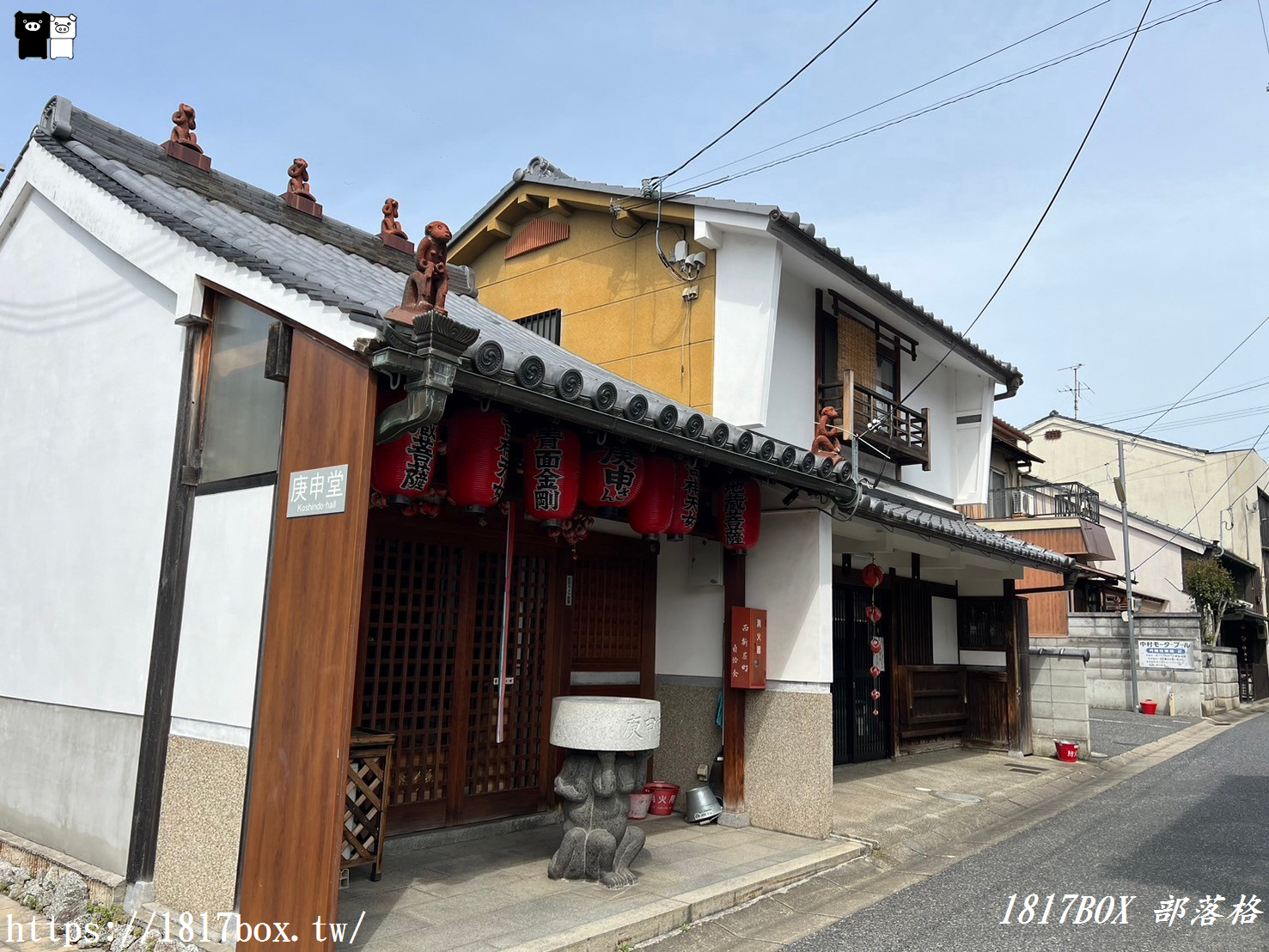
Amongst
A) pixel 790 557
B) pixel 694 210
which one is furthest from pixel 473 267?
pixel 790 557

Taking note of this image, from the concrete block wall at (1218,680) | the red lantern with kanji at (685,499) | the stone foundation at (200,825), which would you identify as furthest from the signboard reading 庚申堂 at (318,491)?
the concrete block wall at (1218,680)

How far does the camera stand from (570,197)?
14109 millimetres

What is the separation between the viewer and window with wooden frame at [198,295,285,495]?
624 centimetres

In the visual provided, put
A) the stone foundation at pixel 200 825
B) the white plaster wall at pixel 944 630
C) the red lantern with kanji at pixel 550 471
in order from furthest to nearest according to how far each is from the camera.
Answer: the white plaster wall at pixel 944 630, the red lantern with kanji at pixel 550 471, the stone foundation at pixel 200 825

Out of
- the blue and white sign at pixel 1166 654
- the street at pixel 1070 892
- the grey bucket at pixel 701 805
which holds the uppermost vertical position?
the blue and white sign at pixel 1166 654

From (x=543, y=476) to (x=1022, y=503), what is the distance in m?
24.8

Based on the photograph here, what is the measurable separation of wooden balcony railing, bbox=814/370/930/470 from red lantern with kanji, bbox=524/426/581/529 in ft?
19.5

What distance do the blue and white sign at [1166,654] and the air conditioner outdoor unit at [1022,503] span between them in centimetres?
528

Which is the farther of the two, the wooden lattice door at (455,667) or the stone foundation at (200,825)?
the wooden lattice door at (455,667)

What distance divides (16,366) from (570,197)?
8.20 metres

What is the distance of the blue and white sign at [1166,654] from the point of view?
26469 millimetres

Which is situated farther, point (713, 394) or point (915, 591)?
point (915, 591)

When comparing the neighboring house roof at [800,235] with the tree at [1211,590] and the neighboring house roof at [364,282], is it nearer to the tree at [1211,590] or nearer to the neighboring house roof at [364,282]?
the neighboring house roof at [364,282]

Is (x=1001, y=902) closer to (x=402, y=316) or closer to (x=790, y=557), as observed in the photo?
(x=790, y=557)
